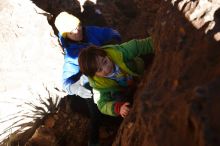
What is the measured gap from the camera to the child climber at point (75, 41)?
317 centimetres

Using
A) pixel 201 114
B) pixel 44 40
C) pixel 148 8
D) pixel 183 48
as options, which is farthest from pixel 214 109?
pixel 44 40

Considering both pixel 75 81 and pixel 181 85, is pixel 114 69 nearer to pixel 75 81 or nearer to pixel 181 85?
pixel 181 85

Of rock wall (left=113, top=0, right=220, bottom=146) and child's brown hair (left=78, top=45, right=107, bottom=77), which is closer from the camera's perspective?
rock wall (left=113, top=0, right=220, bottom=146)

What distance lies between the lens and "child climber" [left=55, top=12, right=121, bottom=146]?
317 centimetres

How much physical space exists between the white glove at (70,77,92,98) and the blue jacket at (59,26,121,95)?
4cm

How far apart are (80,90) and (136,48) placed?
1028 mm

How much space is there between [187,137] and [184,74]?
1.04 feet

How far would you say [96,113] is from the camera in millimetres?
3516

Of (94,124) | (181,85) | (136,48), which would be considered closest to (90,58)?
(136,48)

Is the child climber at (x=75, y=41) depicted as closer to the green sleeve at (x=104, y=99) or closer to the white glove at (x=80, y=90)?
the white glove at (x=80, y=90)

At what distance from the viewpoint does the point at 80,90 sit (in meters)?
3.27

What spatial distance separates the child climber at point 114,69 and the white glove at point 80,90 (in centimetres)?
66

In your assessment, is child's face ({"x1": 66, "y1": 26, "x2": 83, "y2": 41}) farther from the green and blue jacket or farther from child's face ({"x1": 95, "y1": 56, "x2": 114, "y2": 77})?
child's face ({"x1": 95, "y1": 56, "x2": 114, "y2": 77})

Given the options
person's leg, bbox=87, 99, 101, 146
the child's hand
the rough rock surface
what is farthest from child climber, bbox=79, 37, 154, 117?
person's leg, bbox=87, 99, 101, 146
